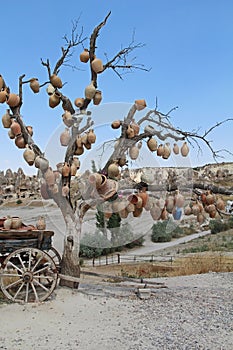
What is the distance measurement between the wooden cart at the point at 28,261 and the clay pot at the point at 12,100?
6.60 ft

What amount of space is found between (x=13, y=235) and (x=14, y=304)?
40.5 inches

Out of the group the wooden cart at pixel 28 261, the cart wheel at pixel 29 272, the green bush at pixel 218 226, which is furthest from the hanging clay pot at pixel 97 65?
the green bush at pixel 218 226

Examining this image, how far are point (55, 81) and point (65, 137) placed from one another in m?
0.99

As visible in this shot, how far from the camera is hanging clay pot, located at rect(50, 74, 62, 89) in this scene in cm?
668

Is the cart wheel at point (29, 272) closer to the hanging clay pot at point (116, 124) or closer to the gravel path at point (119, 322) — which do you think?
the gravel path at point (119, 322)

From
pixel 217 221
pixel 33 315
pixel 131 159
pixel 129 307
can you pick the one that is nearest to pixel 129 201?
pixel 131 159

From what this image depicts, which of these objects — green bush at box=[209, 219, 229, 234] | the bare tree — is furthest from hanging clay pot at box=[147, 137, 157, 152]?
green bush at box=[209, 219, 229, 234]

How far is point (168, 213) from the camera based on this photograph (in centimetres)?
629

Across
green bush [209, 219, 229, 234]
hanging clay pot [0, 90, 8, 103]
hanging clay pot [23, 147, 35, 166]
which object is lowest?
hanging clay pot [23, 147, 35, 166]

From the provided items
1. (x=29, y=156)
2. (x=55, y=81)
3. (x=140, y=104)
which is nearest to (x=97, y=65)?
(x=55, y=81)

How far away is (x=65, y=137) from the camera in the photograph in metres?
6.41

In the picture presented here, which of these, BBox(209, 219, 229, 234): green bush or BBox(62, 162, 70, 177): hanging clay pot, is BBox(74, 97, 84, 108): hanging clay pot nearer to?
BBox(62, 162, 70, 177): hanging clay pot

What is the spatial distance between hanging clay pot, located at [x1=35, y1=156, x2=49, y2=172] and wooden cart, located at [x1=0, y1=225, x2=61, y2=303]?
3.34 ft

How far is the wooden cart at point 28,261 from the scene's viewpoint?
6.28 meters
